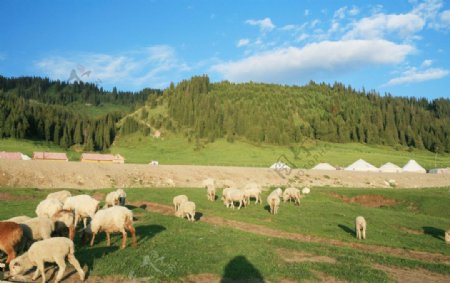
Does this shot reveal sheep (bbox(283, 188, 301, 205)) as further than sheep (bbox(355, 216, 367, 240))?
Yes

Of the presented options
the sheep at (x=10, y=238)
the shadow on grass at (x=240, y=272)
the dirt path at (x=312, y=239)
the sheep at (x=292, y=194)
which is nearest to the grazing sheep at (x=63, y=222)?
the sheep at (x=10, y=238)

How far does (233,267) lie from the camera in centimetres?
1572

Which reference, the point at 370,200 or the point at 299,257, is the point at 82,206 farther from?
the point at 370,200

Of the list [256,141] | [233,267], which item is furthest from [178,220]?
[256,141]

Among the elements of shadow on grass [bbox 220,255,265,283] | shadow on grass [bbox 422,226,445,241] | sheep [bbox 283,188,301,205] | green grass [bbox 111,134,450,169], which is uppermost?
green grass [bbox 111,134,450,169]

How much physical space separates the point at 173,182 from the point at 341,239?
40.0 meters

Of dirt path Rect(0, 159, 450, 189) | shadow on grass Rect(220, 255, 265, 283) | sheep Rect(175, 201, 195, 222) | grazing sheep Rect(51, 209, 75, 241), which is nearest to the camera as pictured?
shadow on grass Rect(220, 255, 265, 283)

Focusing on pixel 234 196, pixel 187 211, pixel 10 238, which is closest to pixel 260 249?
pixel 187 211

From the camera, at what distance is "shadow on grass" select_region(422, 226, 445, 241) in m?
28.5

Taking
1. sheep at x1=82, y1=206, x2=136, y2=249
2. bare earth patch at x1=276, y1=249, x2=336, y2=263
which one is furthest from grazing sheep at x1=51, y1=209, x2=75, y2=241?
bare earth patch at x1=276, y1=249, x2=336, y2=263

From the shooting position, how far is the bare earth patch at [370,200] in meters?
48.4

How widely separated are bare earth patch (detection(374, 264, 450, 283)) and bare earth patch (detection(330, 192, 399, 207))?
3238 cm

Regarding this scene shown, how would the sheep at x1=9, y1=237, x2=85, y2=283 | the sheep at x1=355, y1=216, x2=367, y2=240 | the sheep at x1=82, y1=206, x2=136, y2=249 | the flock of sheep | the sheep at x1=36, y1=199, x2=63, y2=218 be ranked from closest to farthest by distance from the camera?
the sheep at x1=9, y1=237, x2=85, y2=283 → the flock of sheep → the sheep at x1=82, y1=206, x2=136, y2=249 → the sheep at x1=36, y1=199, x2=63, y2=218 → the sheep at x1=355, y1=216, x2=367, y2=240

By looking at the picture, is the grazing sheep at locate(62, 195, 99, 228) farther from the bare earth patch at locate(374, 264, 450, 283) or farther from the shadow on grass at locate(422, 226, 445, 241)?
the shadow on grass at locate(422, 226, 445, 241)
